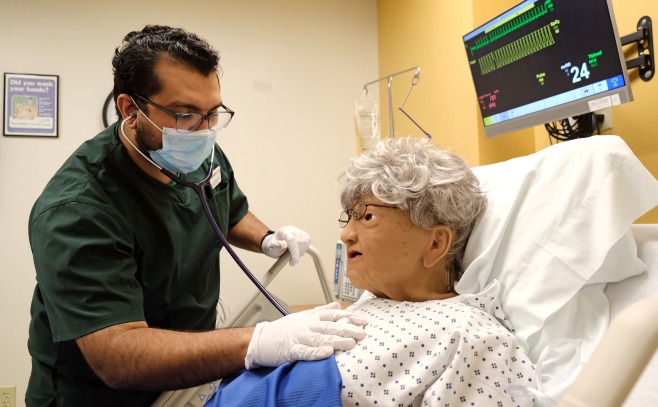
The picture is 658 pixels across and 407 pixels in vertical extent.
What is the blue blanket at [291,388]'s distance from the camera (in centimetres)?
91

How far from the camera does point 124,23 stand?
3.16 m

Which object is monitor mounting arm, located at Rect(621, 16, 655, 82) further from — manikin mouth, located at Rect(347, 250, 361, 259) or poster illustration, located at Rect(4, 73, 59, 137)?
poster illustration, located at Rect(4, 73, 59, 137)

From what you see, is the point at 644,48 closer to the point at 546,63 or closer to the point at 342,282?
the point at 546,63

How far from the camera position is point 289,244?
1.78 m

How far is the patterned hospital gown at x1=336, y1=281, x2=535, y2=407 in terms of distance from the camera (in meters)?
0.90

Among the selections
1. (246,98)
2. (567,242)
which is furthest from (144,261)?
(246,98)

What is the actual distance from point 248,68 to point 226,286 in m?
1.39

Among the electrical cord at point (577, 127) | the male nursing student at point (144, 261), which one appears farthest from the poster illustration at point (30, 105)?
the electrical cord at point (577, 127)

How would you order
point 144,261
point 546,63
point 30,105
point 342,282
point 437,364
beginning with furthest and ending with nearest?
point 30,105
point 342,282
point 546,63
point 144,261
point 437,364

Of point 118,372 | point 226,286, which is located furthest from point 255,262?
point 118,372

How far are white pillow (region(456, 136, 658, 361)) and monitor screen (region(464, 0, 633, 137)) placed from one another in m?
0.74

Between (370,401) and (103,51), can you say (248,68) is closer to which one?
(103,51)

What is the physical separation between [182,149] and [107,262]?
16.0 inches

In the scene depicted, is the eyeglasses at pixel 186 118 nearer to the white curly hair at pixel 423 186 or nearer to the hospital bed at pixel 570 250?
the white curly hair at pixel 423 186
